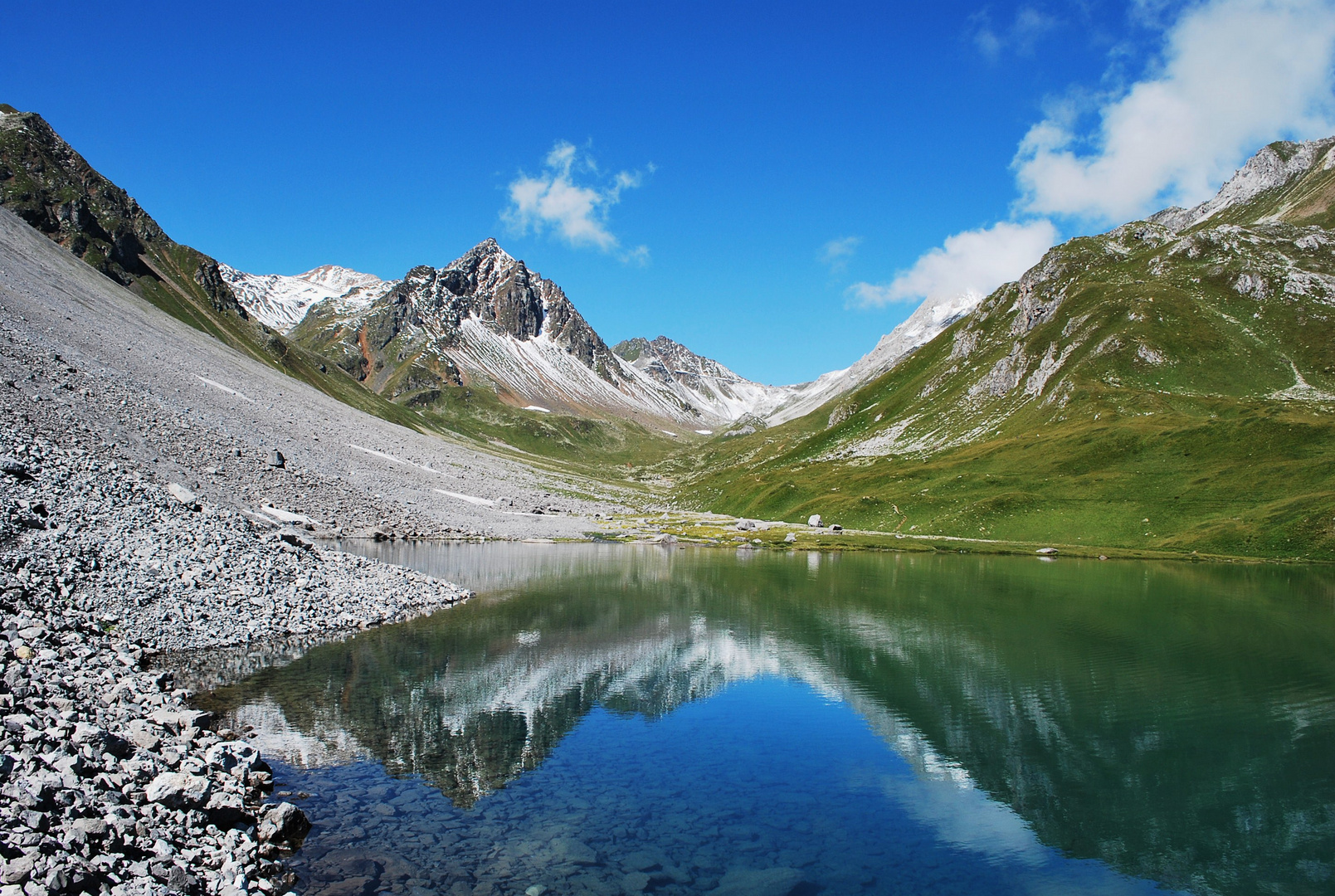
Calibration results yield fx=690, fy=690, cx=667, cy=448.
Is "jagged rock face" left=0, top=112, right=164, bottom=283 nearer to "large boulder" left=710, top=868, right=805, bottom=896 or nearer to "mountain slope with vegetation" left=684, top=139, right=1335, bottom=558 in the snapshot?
"mountain slope with vegetation" left=684, top=139, right=1335, bottom=558

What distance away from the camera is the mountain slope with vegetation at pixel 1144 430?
98.9 m

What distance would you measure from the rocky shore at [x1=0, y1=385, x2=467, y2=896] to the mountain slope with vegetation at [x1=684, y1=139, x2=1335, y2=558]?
9773 centimetres

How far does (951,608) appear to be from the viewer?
55.1 meters

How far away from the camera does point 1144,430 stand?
398 ft

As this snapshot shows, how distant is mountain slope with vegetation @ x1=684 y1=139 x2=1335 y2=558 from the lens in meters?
98.9

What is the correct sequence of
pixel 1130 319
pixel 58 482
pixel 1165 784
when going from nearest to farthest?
pixel 1165 784 → pixel 58 482 → pixel 1130 319

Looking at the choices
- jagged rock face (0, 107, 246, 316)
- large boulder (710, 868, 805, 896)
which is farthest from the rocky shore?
jagged rock face (0, 107, 246, 316)

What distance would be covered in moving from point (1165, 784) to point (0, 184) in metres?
255

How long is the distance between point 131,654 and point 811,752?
1046 inches

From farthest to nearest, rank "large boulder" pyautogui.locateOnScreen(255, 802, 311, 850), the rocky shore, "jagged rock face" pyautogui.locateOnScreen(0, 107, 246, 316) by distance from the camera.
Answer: "jagged rock face" pyautogui.locateOnScreen(0, 107, 246, 316) → "large boulder" pyautogui.locateOnScreen(255, 802, 311, 850) → the rocky shore

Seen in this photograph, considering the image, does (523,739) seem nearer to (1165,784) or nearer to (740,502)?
(1165,784)

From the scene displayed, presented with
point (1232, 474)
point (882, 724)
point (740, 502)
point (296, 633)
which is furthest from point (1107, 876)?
point (740, 502)

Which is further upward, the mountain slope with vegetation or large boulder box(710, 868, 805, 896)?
the mountain slope with vegetation

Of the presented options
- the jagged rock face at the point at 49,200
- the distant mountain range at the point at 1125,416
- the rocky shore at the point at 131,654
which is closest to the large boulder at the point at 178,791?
the rocky shore at the point at 131,654
